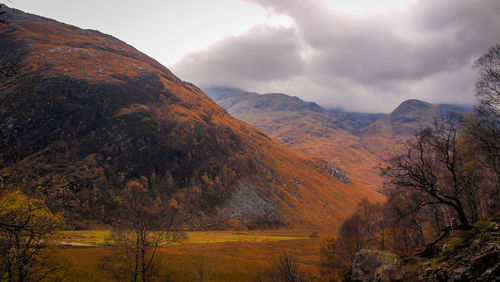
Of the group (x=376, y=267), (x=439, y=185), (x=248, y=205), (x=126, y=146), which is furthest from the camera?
(x=248, y=205)

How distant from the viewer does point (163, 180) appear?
116 meters

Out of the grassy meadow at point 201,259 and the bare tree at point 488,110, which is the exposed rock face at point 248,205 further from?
the bare tree at point 488,110

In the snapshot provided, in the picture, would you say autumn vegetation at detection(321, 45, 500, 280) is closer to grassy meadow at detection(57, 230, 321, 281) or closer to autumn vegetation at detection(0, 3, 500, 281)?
autumn vegetation at detection(0, 3, 500, 281)

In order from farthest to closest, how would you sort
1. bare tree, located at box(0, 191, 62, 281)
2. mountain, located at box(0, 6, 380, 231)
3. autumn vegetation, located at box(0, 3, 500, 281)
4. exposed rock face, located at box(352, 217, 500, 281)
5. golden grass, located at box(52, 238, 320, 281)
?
mountain, located at box(0, 6, 380, 231) → golden grass, located at box(52, 238, 320, 281) → autumn vegetation, located at box(0, 3, 500, 281) → bare tree, located at box(0, 191, 62, 281) → exposed rock face, located at box(352, 217, 500, 281)

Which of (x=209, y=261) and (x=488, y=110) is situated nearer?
(x=488, y=110)

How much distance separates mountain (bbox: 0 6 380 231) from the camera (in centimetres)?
10275

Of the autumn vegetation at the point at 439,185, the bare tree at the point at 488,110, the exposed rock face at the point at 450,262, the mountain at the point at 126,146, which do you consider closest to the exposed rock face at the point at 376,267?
the exposed rock face at the point at 450,262

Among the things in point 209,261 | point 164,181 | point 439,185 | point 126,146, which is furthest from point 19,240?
point 126,146

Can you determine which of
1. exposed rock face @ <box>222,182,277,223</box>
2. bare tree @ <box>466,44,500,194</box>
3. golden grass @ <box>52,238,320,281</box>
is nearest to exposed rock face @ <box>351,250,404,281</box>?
bare tree @ <box>466,44,500,194</box>

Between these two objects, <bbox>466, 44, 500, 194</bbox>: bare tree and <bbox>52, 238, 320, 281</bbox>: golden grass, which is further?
<bbox>52, 238, 320, 281</bbox>: golden grass

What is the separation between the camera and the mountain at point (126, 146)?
102750mm

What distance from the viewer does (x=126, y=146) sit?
385ft

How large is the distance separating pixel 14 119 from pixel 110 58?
88.5 meters

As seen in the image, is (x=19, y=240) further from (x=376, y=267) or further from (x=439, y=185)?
(x=439, y=185)
